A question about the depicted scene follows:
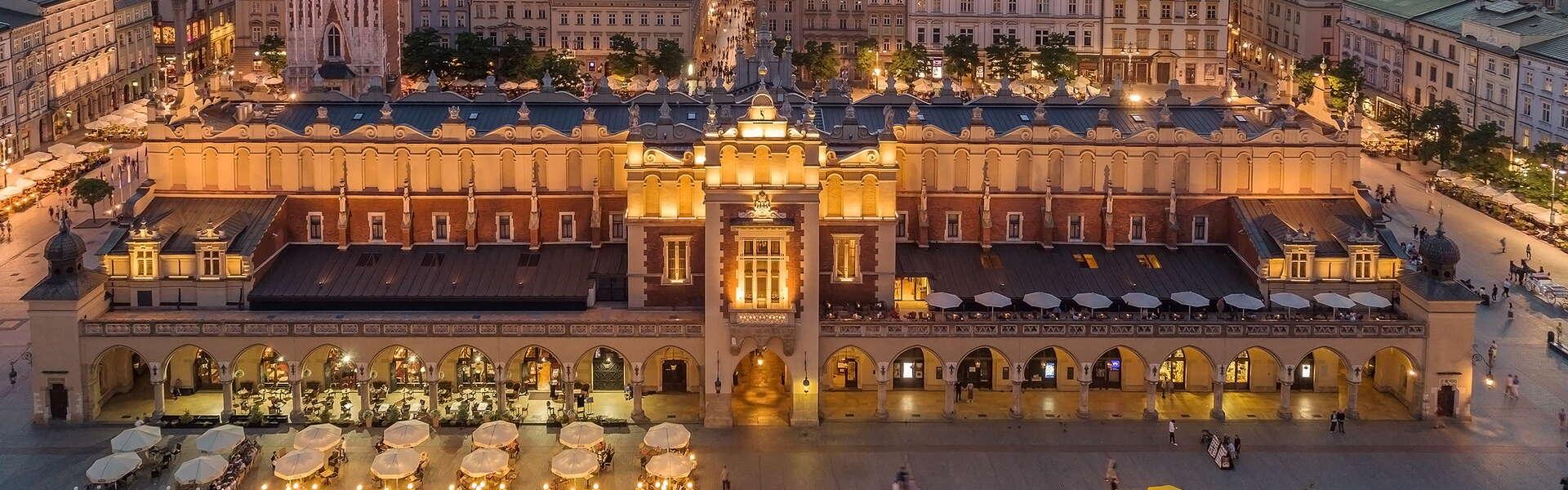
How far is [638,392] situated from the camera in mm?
120062

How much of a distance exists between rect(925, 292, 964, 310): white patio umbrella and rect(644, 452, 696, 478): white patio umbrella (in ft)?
73.9

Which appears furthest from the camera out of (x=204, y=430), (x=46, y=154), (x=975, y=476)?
(x=46, y=154)

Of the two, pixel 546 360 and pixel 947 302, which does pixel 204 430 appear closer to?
pixel 546 360

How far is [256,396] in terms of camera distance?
405 ft

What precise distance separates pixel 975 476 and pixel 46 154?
4758 inches

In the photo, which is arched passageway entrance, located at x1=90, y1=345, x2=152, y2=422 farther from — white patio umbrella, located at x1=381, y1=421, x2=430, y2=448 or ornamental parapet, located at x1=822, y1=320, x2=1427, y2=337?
ornamental parapet, located at x1=822, y1=320, x2=1427, y2=337

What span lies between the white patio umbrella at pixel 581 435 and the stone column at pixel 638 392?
8.10 m

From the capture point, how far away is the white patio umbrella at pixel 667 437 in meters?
110

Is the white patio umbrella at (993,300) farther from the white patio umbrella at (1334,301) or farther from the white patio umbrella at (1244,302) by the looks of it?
the white patio umbrella at (1334,301)

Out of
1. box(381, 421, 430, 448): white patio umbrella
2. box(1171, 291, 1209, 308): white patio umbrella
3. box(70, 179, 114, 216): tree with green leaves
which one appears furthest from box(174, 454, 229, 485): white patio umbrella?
box(70, 179, 114, 216): tree with green leaves

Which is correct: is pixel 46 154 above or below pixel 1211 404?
above

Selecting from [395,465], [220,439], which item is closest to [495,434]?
[395,465]

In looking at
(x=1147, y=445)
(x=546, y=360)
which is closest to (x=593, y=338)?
(x=546, y=360)

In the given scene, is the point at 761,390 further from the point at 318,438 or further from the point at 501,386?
the point at 318,438
